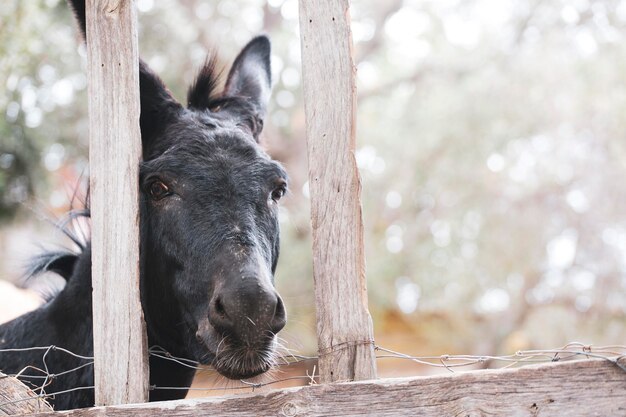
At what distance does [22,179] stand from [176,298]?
236 inches

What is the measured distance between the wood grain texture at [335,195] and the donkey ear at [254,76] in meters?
1.24

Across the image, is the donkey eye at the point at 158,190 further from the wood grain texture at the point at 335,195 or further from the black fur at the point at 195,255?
the wood grain texture at the point at 335,195

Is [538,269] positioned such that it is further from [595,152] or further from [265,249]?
[265,249]

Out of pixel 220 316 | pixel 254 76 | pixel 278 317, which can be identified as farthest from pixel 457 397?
pixel 254 76

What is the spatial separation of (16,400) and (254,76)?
213 cm

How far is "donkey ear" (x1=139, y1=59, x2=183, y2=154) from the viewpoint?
3225 millimetres

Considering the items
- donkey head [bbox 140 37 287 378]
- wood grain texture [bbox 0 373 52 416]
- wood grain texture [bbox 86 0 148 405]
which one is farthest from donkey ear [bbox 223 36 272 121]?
wood grain texture [bbox 0 373 52 416]

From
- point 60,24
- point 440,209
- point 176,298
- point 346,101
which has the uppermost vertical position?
point 60,24

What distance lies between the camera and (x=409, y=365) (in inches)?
536

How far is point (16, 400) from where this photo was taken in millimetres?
2316

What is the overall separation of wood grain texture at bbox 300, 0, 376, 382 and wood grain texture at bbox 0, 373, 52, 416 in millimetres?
947

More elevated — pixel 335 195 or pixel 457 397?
pixel 335 195

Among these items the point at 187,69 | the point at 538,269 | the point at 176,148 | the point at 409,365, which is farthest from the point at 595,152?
the point at 176,148

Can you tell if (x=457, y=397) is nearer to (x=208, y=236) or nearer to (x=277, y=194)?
(x=208, y=236)
